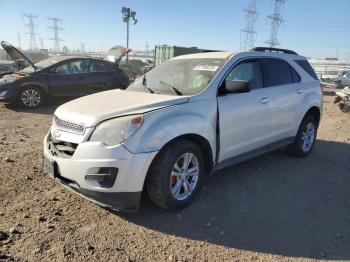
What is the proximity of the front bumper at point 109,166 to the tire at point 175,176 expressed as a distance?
18 cm

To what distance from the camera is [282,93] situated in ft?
17.3

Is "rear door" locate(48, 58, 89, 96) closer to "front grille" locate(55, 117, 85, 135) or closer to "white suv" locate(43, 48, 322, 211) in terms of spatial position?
"white suv" locate(43, 48, 322, 211)

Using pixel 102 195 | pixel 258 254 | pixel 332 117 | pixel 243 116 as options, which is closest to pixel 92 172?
pixel 102 195

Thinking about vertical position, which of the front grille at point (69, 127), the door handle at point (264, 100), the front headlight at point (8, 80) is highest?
the door handle at point (264, 100)

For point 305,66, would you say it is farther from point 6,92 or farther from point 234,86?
point 6,92

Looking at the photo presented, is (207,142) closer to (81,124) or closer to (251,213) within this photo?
(251,213)

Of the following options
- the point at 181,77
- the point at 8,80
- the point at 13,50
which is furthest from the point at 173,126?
the point at 13,50

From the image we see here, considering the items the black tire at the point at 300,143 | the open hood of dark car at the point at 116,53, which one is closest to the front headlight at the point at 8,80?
the open hood of dark car at the point at 116,53

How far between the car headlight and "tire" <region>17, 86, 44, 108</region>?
735 cm

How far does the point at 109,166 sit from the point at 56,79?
25.3ft

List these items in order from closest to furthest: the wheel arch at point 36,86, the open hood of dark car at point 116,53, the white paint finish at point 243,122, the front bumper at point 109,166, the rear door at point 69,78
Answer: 1. the front bumper at point 109,166
2. the white paint finish at point 243,122
3. the wheel arch at point 36,86
4. the rear door at point 69,78
5. the open hood of dark car at point 116,53

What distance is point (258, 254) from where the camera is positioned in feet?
10.5

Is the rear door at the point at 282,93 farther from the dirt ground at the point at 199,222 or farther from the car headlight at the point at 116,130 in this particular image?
the car headlight at the point at 116,130

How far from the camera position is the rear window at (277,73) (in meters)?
5.11
